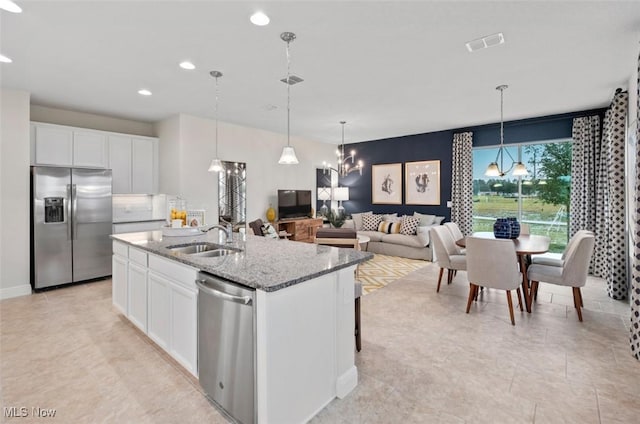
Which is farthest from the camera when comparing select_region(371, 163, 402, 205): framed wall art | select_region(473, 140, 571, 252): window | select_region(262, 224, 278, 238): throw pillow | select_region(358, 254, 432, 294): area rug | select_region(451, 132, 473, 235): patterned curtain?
select_region(371, 163, 402, 205): framed wall art

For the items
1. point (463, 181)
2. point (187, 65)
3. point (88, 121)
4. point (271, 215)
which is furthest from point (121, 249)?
point (463, 181)

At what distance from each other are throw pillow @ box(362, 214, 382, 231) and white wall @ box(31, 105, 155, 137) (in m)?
4.84

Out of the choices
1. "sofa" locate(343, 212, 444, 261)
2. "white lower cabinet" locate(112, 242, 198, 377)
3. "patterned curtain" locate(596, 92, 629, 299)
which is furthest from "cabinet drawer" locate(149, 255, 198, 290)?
"patterned curtain" locate(596, 92, 629, 299)

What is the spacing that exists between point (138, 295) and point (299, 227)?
436cm

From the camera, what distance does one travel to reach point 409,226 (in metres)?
6.62

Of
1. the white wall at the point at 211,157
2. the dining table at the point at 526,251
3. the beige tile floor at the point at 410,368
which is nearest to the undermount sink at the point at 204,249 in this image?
the beige tile floor at the point at 410,368

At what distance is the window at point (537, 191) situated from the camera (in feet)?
18.5

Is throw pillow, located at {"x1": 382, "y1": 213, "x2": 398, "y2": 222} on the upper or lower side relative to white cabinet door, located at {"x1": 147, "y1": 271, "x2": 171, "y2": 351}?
upper

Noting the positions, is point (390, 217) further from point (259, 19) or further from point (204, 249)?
point (259, 19)

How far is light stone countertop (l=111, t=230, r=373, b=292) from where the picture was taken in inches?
67.1

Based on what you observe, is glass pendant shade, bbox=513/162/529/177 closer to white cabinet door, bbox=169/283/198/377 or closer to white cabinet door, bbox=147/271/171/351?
white cabinet door, bbox=169/283/198/377

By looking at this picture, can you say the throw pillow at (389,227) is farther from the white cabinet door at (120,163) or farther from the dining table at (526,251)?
the white cabinet door at (120,163)

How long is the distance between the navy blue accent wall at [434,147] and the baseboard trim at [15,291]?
6635 mm

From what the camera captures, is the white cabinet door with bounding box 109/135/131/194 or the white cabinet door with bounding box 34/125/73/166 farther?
the white cabinet door with bounding box 109/135/131/194
